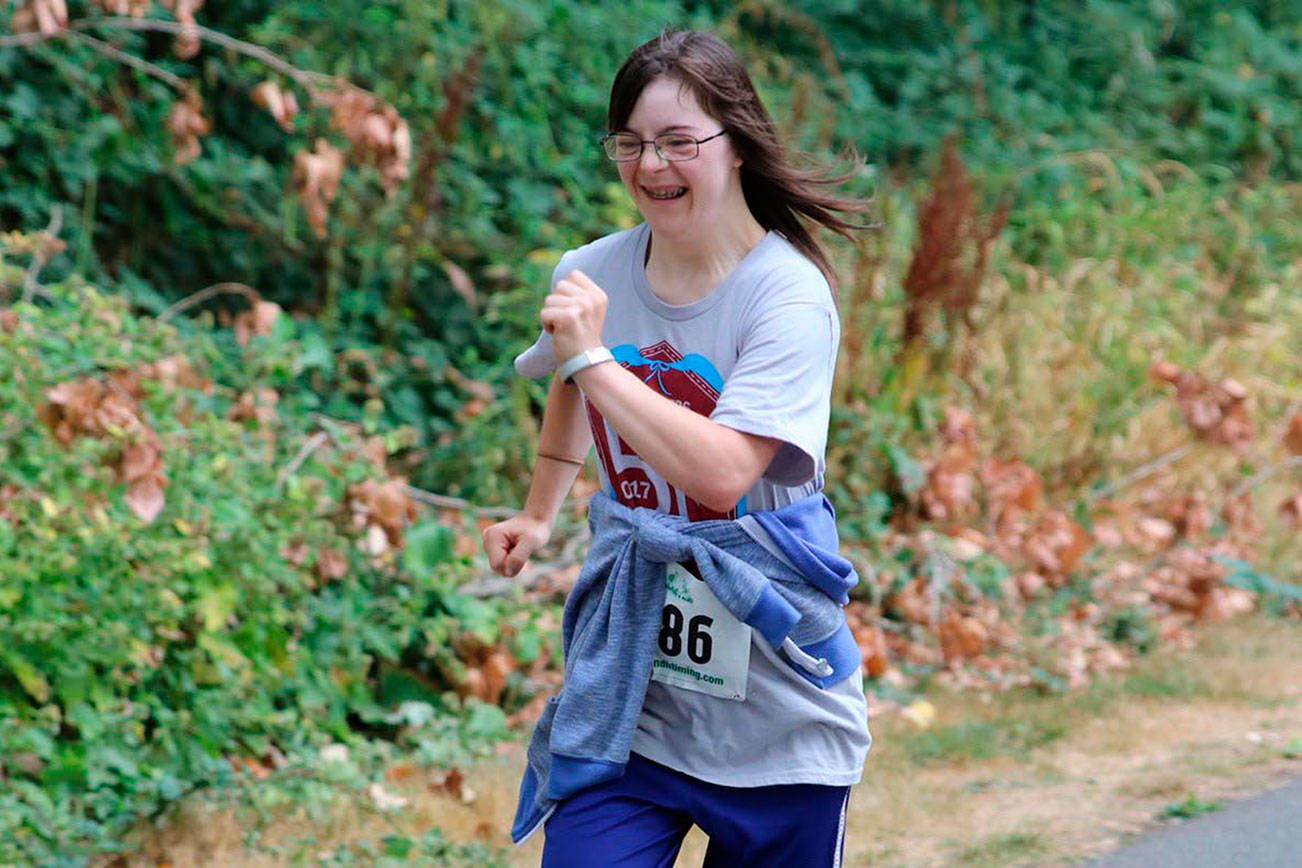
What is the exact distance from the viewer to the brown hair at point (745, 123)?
2.59 meters

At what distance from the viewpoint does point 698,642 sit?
8.72 ft

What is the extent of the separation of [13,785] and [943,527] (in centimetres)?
361

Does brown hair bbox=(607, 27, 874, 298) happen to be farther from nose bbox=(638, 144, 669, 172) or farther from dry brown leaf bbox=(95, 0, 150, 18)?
dry brown leaf bbox=(95, 0, 150, 18)

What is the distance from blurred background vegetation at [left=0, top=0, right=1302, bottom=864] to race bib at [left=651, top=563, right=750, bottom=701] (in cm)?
76

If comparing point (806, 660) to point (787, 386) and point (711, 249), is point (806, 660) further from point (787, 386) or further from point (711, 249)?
point (711, 249)

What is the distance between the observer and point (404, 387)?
6.91 m

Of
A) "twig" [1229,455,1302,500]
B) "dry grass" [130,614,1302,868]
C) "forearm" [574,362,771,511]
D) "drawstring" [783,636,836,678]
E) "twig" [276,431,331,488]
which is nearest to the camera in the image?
"forearm" [574,362,771,511]

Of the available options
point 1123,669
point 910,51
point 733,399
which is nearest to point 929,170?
point 910,51

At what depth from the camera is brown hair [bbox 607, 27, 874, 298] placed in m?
2.59

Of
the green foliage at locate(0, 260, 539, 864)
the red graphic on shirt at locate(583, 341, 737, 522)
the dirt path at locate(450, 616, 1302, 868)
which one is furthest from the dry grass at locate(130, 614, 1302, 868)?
the red graphic on shirt at locate(583, 341, 737, 522)

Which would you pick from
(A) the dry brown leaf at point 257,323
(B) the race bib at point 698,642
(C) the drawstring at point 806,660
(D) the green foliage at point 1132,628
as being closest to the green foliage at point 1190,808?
(D) the green foliage at point 1132,628

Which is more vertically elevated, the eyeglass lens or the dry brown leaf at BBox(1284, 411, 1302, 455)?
the eyeglass lens

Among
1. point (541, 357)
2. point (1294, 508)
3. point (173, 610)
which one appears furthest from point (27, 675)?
point (1294, 508)

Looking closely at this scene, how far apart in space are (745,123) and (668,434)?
55 cm
